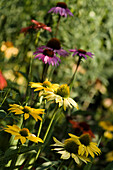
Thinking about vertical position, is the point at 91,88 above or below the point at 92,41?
below

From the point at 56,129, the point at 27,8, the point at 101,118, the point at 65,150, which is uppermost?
the point at 27,8

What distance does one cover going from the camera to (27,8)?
1.74m

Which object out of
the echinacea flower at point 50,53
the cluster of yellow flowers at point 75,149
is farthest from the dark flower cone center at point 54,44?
the cluster of yellow flowers at point 75,149

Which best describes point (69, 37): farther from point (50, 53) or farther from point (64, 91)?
point (64, 91)

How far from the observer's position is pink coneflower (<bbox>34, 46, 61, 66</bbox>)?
34.1 inches

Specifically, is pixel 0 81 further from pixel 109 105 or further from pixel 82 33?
pixel 109 105

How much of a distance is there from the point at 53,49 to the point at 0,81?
1.56 ft

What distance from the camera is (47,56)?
0.89 metres

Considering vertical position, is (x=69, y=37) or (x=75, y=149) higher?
(x=69, y=37)

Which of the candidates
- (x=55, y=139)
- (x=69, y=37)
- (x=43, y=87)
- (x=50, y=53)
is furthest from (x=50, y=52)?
(x=69, y=37)

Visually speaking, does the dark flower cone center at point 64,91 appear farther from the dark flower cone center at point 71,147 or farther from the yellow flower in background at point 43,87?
the dark flower cone center at point 71,147

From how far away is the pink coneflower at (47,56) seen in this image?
0.87 metres

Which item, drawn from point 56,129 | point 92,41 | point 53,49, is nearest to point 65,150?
point 53,49

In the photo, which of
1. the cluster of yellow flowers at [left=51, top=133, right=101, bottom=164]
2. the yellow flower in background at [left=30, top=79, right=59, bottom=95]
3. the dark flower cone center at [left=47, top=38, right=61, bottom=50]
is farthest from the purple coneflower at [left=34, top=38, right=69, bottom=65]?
the cluster of yellow flowers at [left=51, top=133, right=101, bottom=164]
